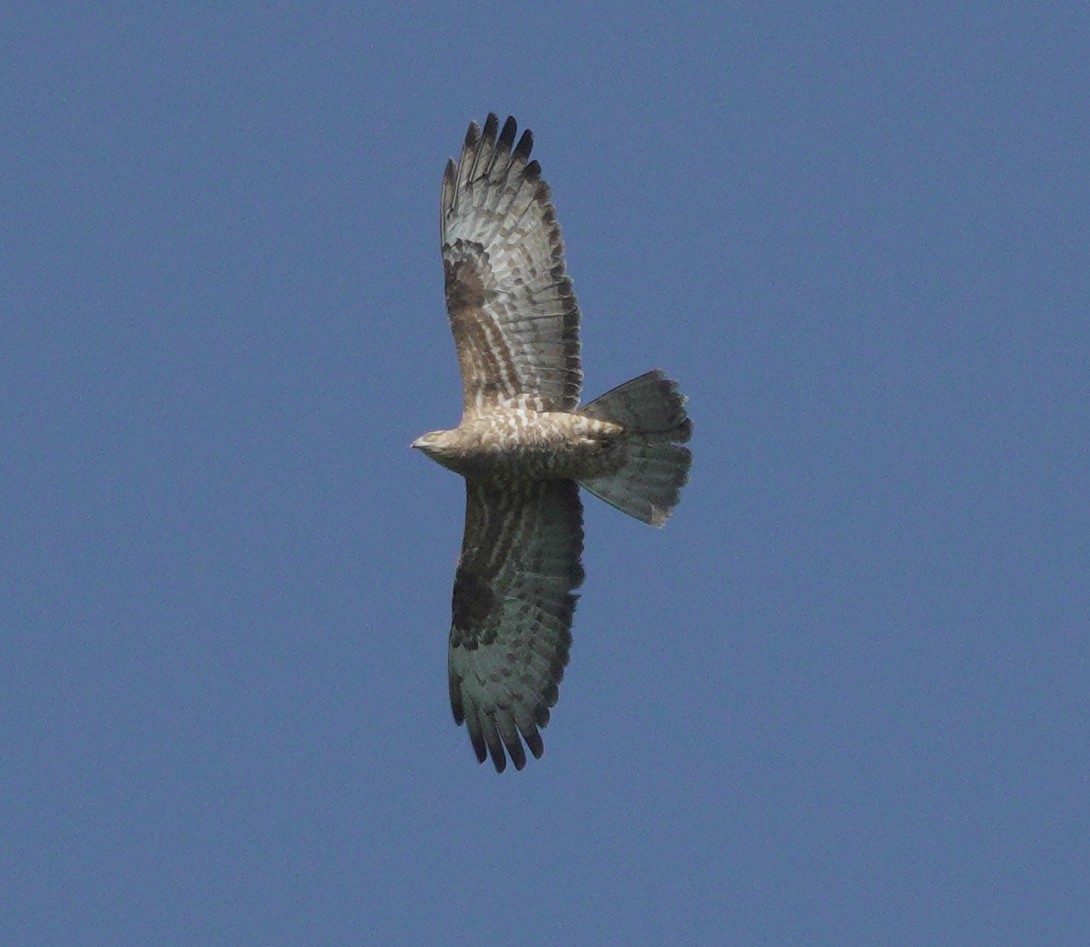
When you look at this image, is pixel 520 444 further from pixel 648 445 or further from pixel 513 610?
pixel 513 610

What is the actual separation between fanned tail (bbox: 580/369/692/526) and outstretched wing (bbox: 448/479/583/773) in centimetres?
43

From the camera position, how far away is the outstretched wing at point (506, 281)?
486 inches

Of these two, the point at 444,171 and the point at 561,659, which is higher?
the point at 444,171

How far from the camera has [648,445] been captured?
12.1 m

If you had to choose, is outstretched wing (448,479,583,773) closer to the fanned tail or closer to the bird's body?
the bird's body

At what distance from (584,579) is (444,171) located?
263 centimetres

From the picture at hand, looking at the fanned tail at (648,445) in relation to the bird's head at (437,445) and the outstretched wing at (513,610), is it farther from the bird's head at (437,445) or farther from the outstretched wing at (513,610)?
the bird's head at (437,445)

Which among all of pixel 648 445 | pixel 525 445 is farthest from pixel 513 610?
pixel 648 445

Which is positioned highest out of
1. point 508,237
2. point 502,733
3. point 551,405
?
point 508,237

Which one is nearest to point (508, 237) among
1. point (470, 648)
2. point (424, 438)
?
point (424, 438)

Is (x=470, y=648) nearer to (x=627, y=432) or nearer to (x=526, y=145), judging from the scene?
(x=627, y=432)

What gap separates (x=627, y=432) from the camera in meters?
12.1

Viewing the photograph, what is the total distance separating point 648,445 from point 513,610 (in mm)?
1387

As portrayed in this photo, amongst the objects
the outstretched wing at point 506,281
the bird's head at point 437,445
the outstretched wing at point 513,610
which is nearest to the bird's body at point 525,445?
the bird's head at point 437,445
